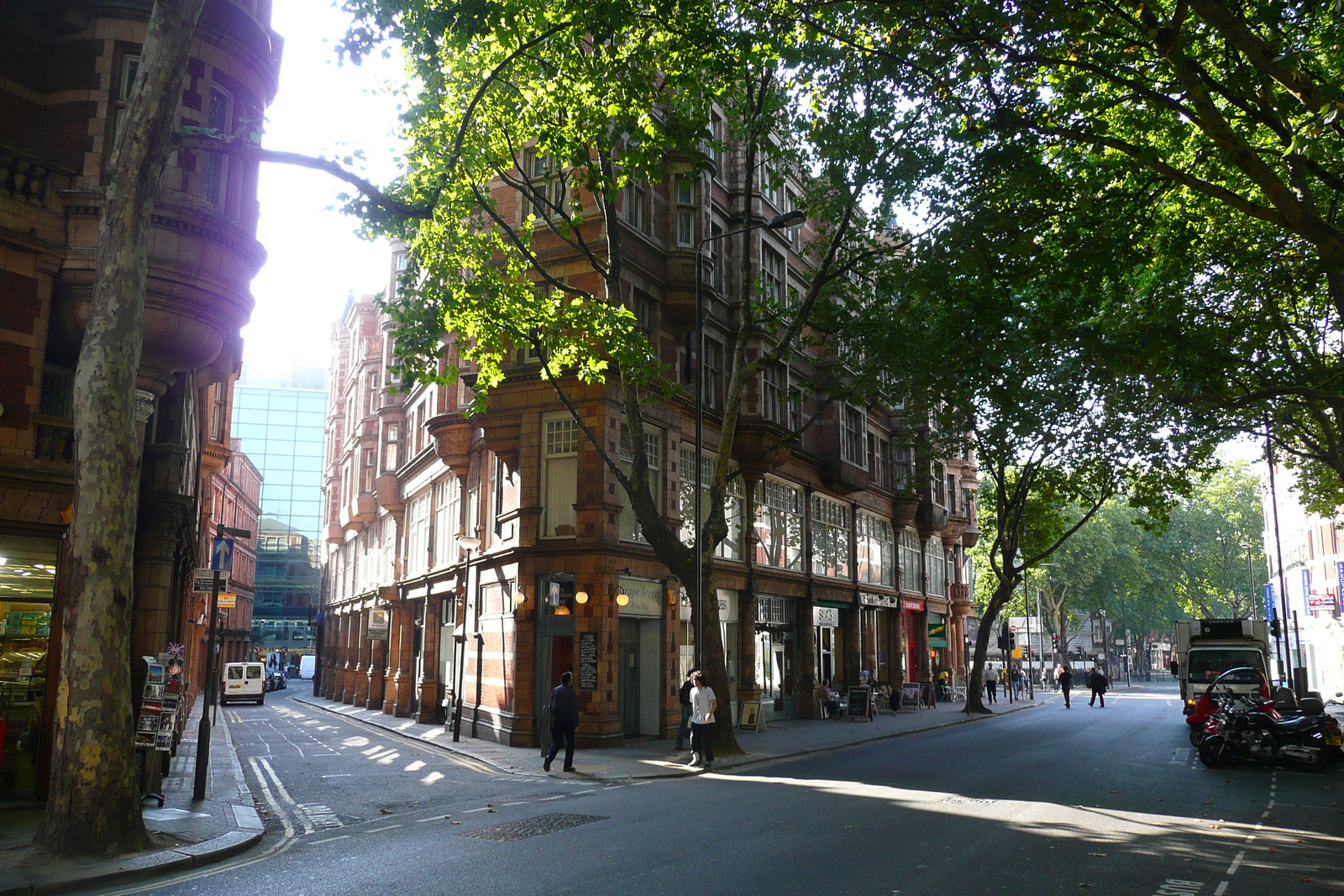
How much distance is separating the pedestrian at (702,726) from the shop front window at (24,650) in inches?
424

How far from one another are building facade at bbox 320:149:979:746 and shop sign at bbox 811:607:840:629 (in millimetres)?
115

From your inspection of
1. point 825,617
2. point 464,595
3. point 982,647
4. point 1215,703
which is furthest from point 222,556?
point 982,647

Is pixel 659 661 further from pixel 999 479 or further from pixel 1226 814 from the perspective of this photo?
pixel 999 479

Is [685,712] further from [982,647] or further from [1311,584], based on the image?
[1311,584]

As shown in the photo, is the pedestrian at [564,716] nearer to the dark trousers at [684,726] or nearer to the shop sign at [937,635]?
the dark trousers at [684,726]

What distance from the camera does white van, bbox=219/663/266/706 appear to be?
45719 millimetres

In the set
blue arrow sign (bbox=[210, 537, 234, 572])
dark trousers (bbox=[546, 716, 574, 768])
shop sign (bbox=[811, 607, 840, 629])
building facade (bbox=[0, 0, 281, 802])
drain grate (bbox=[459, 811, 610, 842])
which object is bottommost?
drain grate (bbox=[459, 811, 610, 842])

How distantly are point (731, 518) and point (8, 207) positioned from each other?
20547 mm

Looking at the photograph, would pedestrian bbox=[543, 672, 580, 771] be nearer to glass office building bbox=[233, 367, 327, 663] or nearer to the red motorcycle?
the red motorcycle

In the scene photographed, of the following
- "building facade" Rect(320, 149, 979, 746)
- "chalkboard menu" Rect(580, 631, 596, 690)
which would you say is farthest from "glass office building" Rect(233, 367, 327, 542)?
"chalkboard menu" Rect(580, 631, 596, 690)

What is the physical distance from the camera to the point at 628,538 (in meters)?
24.7

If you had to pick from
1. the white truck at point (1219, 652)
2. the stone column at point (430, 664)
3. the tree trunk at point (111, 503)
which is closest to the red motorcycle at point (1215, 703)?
the white truck at point (1219, 652)

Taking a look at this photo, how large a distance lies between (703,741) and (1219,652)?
64.9 ft

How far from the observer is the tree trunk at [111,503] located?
31.7ft
